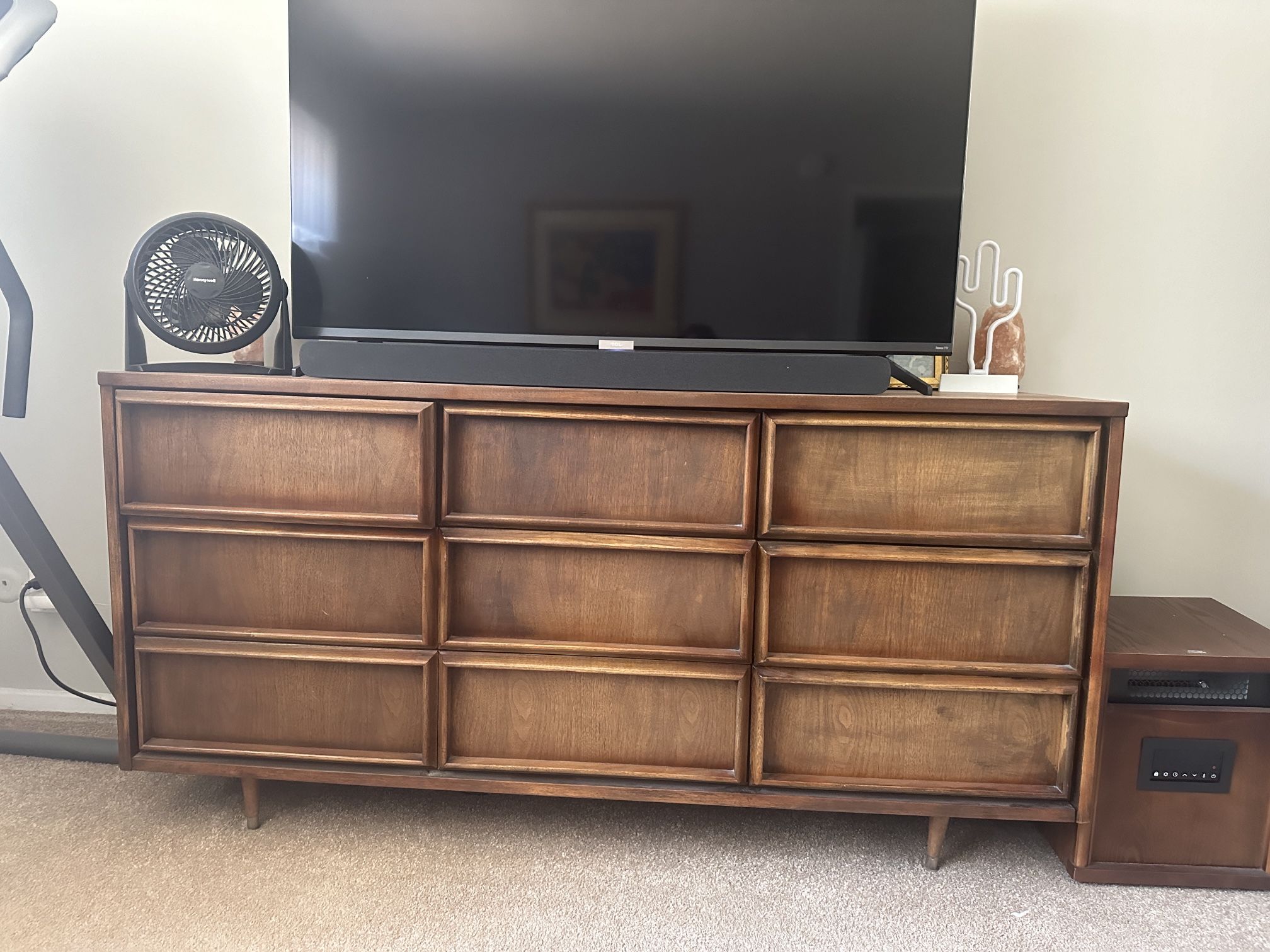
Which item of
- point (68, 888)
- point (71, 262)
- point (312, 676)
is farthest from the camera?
point (71, 262)

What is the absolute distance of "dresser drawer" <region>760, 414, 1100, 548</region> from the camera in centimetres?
126

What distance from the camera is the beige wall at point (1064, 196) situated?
1635mm

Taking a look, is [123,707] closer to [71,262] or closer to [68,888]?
[68,888]

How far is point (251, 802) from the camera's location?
57.4 inches

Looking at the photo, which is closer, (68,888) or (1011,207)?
(68,888)

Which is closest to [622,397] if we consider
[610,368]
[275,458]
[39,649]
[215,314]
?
[610,368]

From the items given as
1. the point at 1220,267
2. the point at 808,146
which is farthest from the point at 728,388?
the point at 1220,267

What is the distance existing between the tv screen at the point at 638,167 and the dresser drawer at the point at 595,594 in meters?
0.40

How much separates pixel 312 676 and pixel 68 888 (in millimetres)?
489

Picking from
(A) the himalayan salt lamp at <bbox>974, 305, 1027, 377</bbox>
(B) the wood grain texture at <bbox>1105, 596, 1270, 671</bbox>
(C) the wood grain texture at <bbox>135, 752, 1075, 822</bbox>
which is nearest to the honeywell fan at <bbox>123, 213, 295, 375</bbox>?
(C) the wood grain texture at <bbox>135, 752, 1075, 822</bbox>

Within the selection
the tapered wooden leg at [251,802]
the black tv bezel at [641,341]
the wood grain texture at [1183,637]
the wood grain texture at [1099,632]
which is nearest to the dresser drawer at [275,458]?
the black tv bezel at [641,341]

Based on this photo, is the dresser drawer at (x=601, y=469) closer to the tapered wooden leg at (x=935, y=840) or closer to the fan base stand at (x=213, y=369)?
the fan base stand at (x=213, y=369)

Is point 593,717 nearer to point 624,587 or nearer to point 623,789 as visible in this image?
point 623,789

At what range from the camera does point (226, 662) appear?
4.59ft
